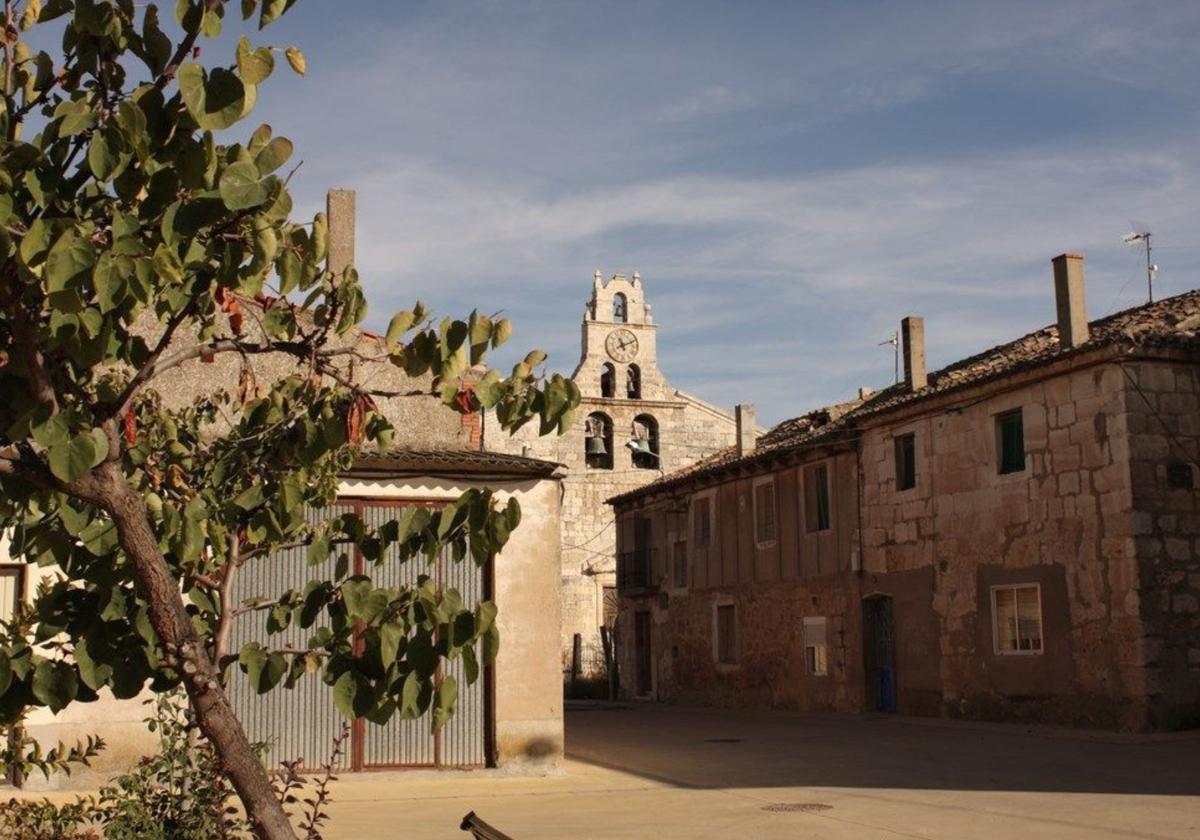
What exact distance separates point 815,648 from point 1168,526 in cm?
968

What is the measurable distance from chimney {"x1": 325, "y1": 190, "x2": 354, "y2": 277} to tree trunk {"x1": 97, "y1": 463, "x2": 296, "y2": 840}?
551 inches

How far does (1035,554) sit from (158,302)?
20076 millimetres

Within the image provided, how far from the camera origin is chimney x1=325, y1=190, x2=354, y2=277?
57.5ft

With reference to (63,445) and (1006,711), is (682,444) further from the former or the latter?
(63,445)

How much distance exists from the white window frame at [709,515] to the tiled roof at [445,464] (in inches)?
719

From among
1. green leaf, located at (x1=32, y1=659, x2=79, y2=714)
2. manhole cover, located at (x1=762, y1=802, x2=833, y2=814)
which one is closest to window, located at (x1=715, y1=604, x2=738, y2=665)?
manhole cover, located at (x1=762, y1=802, x2=833, y2=814)

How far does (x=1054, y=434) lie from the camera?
21.6m

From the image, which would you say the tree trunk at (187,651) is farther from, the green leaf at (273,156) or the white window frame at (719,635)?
the white window frame at (719,635)

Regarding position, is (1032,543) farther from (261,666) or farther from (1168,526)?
(261,666)

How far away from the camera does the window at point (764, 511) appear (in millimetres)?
30438

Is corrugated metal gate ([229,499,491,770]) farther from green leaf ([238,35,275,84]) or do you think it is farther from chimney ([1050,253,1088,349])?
chimney ([1050,253,1088,349])

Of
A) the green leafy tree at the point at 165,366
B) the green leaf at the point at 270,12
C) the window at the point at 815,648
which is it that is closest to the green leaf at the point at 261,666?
the green leafy tree at the point at 165,366

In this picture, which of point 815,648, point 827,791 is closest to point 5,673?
point 827,791

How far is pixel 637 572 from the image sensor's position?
37.2m
